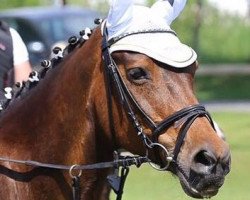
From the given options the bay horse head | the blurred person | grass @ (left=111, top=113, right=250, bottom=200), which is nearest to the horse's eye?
the bay horse head

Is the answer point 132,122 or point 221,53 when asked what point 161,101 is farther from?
point 221,53

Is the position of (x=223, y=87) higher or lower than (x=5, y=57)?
lower

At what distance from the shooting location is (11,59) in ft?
20.4

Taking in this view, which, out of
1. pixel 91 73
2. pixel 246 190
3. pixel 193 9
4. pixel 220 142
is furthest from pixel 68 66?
pixel 193 9

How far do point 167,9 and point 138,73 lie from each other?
0.46m

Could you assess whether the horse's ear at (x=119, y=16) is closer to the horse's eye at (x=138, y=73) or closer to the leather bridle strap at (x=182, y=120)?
the horse's eye at (x=138, y=73)

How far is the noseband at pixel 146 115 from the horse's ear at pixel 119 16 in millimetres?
38

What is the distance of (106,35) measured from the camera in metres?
4.98

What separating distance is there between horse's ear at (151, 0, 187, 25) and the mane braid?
1.00 ft

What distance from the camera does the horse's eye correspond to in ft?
15.9

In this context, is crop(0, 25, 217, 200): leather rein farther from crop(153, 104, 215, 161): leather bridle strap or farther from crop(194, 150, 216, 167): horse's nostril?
crop(194, 150, 216, 167): horse's nostril

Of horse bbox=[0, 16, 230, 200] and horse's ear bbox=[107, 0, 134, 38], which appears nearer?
horse bbox=[0, 16, 230, 200]

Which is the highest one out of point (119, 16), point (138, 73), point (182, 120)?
point (119, 16)

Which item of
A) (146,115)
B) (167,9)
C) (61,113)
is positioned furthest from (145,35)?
(61,113)
